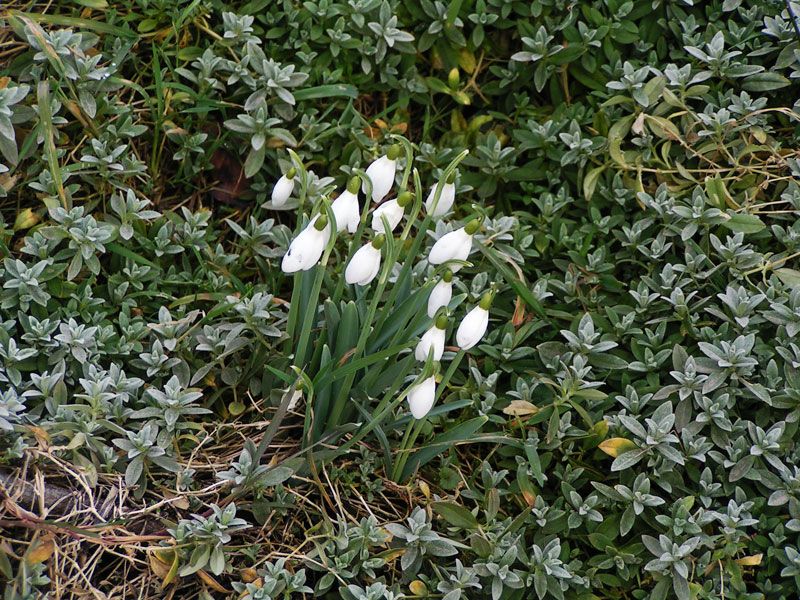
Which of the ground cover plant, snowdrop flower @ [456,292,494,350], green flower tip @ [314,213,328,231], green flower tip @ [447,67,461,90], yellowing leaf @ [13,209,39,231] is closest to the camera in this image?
green flower tip @ [314,213,328,231]

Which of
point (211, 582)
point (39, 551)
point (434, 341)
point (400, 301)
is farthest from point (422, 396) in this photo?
point (39, 551)

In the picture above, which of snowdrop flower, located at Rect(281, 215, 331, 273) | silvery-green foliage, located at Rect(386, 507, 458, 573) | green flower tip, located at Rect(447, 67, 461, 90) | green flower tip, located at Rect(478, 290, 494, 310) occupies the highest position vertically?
snowdrop flower, located at Rect(281, 215, 331, 273)

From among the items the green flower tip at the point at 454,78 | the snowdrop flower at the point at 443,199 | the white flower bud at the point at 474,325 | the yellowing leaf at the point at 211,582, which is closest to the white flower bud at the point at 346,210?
the snowdrop flower at the point at 443,199

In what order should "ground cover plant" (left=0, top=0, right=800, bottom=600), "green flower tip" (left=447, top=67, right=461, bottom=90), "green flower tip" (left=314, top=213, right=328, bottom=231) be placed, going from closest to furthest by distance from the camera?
"green flower tip" (left=314, top=213, right=328, bottom=231), "ground cover plant" (left=0, top=0, right=800, bottom=600), "green flower tip" (left=447, top=67, right=461, bottom=90)

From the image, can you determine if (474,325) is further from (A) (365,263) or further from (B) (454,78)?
(B) (454,78)

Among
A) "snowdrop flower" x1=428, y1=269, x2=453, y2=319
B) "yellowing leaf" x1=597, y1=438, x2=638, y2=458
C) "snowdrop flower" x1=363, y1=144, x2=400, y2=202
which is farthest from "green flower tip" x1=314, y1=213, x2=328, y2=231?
"yellowing leaf" x1=597, y1=438, x2=638, y2=458

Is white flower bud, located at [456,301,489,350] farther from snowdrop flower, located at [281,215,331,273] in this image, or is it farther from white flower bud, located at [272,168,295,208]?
white flower bud, located at [272,168,295,208]

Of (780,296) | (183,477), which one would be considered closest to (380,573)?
(183,477)

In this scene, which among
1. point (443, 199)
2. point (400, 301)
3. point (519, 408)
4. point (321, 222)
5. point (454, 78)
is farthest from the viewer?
point (454, 78)
